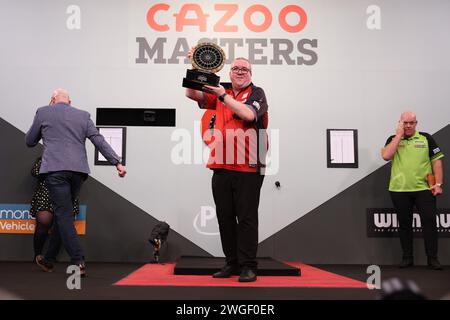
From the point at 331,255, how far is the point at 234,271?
5.91 feet

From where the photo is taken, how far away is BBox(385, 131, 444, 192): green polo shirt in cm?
390

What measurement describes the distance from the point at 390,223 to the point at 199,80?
2.72m

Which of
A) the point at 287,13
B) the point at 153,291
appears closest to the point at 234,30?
the point at 287,13

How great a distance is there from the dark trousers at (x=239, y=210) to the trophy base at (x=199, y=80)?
535 millimetres

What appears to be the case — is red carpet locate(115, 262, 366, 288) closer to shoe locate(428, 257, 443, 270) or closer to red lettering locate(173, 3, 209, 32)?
shoe locate(428, 257, 443, 270)

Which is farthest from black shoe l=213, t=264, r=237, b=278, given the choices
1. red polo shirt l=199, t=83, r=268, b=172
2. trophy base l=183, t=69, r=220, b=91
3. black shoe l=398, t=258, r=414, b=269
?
black shoe l=398, t=258, r=414, b=269

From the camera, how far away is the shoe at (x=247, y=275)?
2.51 meters

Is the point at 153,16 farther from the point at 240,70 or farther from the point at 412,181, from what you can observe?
the point at 412,181

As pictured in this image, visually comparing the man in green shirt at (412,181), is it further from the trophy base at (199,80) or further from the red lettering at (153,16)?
the red lettering at (153,16)

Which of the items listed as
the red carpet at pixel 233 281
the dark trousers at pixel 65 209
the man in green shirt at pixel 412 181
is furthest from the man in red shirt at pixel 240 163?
the man in green shirt at pixel 412 181

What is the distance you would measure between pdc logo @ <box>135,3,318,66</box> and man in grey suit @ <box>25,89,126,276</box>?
168 centimetres

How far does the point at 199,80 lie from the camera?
2.57m
